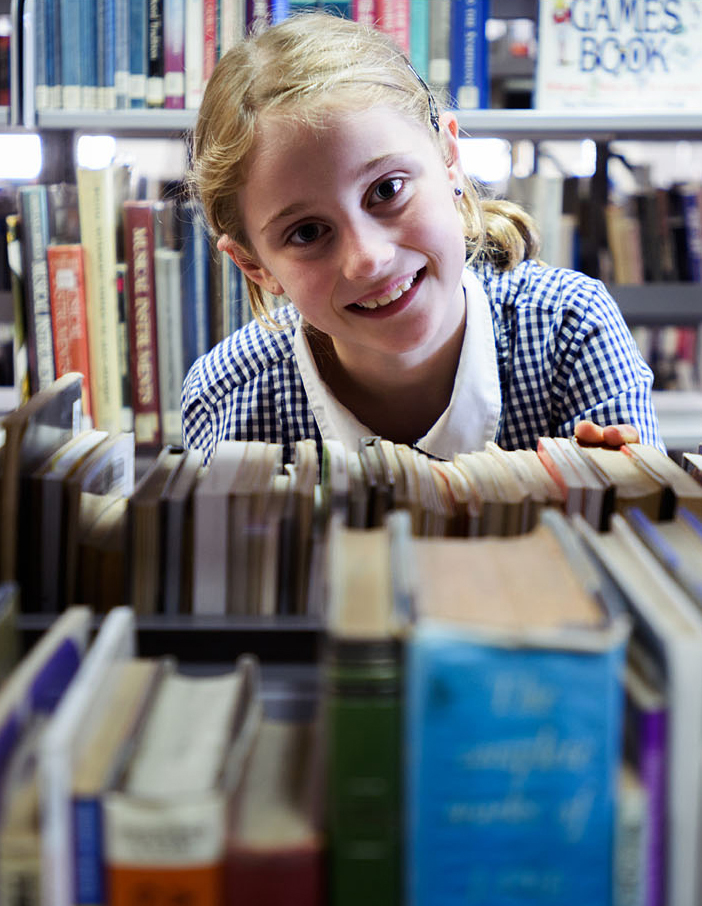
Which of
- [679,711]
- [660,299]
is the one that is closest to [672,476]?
[679,711]

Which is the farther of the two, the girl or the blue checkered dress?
the blue checkered dress

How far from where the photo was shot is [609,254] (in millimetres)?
1995

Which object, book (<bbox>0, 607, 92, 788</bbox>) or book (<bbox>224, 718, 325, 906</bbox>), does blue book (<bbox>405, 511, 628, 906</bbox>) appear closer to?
book (<bbox>224, 718, 325, 906</bbox>)

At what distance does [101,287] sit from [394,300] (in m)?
0.79

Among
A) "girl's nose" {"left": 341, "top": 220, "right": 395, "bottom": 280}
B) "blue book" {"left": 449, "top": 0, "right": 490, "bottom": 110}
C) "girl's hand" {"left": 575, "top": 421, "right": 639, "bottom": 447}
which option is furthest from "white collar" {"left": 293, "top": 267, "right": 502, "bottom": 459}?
"blue book" {"left": 449, "top": 0, "right": 490, "bottom": 110}

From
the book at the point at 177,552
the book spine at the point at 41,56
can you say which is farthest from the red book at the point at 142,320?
the book at the point at 177,552

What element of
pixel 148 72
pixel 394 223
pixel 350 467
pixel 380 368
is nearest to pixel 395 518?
pixel 350 467

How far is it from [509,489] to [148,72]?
144 cm

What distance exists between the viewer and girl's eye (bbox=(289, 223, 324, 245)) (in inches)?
45.2

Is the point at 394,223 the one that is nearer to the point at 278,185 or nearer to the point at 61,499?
the point at 278,185

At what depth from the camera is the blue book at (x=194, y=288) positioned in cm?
182

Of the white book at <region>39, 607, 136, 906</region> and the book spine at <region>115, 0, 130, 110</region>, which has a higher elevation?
the book spine at <region>115, 0, 130, 110</region>

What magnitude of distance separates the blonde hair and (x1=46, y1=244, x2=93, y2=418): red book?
1.58 feet

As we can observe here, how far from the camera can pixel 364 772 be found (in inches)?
18.4
